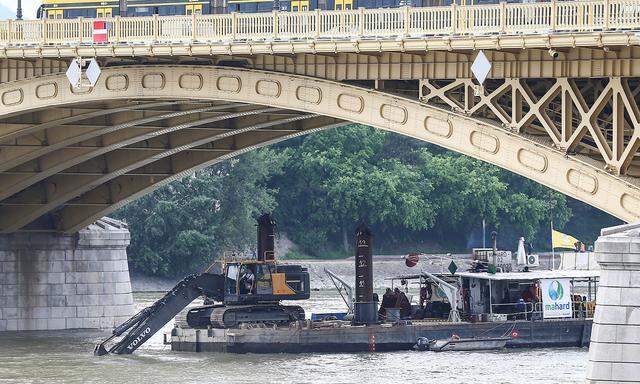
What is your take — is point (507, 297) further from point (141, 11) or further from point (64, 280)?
point (64, 280)

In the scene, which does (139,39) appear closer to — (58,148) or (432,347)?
(58,148)

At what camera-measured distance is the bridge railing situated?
37.9m

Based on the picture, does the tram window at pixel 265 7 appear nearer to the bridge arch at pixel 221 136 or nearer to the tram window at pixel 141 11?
the bridge arch at pixel 221 136

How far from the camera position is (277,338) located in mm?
57500

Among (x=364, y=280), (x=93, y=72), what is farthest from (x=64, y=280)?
(x=93, y=72)

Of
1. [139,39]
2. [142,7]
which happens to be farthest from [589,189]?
[142,7]

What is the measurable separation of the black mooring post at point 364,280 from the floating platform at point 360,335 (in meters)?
0.56

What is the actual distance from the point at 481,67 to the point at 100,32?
12.9m

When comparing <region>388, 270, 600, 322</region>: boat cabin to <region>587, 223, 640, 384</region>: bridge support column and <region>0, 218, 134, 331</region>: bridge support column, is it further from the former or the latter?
<region>587, 223, 640, 384</region>: bridge support column

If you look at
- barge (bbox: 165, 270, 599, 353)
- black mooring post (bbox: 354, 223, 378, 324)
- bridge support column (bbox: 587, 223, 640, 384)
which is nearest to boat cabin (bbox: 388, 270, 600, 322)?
barge (bbox: 165, 270, 599, 353)

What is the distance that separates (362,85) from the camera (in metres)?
43.2

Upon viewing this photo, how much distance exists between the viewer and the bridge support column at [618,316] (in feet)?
108

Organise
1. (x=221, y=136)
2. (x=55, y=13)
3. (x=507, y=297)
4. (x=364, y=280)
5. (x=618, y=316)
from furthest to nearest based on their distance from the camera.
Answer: (x=507, y=297)
(x=55, y=13)
(x=364, y=280)
(x=221, y=136)
(x=618, y=316)

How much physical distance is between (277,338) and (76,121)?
32.7 feet
